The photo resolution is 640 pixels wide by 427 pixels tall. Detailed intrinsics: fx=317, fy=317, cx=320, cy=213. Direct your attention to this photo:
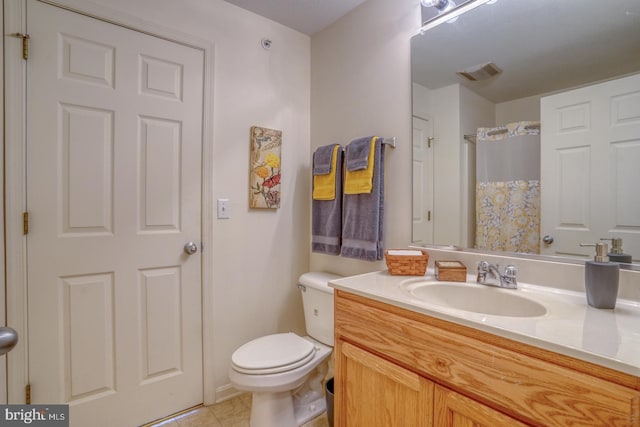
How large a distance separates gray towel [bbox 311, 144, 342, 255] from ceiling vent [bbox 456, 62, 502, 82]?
72 cm

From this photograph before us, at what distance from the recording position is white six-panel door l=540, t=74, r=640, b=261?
1.00m

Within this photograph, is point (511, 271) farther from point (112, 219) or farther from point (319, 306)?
point (112, 219)

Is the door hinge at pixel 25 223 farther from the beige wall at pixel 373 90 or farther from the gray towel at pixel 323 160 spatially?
the beige wall at pixel 373 90

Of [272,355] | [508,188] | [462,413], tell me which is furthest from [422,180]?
[272,355]

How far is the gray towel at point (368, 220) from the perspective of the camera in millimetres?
1596

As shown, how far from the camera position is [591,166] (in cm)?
107

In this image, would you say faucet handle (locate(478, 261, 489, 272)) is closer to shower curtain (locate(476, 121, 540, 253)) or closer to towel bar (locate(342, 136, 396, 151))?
shower curtain (locate(476, 121, 540, 253))

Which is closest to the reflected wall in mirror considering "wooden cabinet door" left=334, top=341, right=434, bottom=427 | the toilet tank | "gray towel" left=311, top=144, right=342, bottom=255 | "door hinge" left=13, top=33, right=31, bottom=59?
"gray towel" left=311, top=144, right=342, bottom=255

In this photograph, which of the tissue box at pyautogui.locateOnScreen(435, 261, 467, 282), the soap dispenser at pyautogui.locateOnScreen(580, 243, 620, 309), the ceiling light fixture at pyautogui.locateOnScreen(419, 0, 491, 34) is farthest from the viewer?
the ceiling light fixture at pyautogui.locateOnScreen(419, 0, 491, 34)

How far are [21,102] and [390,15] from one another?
172cm

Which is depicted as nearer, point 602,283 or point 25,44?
point 602,283

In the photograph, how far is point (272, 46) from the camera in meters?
1.97

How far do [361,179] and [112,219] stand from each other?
A: 1225 mm

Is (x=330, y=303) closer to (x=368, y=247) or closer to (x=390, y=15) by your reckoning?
(x=368, y=247)
